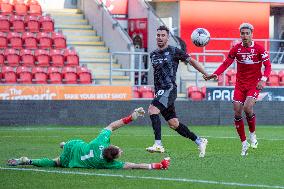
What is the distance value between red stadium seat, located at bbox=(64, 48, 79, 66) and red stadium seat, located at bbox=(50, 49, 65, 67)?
0.43ft

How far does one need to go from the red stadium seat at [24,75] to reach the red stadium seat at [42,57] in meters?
1.13

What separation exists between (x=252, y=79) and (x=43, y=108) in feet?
37.0

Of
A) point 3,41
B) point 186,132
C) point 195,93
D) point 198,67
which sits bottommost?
point 186,132

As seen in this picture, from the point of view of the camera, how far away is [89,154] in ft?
43.8

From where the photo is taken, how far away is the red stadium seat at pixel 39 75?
29.3 meters

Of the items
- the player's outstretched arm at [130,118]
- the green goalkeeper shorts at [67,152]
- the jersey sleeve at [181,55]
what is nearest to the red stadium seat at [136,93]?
the jersey sleeve at [181,55]

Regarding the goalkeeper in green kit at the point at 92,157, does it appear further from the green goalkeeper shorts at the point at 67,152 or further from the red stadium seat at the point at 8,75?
the red stadium seat at the point at 8,75

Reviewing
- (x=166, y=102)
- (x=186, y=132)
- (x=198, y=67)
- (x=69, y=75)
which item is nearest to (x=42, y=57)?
(x=69, y=75)

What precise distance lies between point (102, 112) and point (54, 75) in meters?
2.18

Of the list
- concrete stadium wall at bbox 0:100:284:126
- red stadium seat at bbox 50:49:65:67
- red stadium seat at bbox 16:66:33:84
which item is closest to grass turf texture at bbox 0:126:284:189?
concrete stadium wall at bbox 0:100:284:126

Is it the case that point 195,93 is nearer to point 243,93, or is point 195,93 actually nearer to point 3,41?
point 3,41

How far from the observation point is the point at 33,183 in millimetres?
11992

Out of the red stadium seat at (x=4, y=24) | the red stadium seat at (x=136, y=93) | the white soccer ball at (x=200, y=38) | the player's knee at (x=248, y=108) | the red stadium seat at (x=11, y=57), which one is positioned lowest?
the red stadium seat at (x=136, y=93)

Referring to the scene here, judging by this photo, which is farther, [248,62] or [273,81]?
[273,81]
